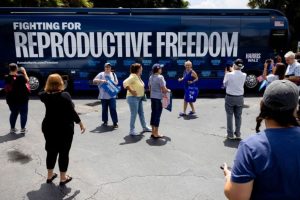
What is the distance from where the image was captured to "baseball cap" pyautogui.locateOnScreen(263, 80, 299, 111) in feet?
6.57

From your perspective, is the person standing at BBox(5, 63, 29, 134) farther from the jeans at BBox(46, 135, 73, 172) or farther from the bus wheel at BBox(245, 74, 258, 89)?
the bus wheel at BBox(245, 74, 258, 89)

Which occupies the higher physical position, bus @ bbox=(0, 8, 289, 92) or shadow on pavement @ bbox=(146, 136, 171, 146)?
bus @ bbox=(0, 8, 289, 92)

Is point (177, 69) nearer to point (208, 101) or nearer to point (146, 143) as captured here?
point (208, 101)

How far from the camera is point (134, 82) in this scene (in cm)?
757

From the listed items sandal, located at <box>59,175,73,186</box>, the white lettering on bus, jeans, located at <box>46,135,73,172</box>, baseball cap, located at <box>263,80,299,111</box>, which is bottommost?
sandal, located at <box>59,175,73,186</box>

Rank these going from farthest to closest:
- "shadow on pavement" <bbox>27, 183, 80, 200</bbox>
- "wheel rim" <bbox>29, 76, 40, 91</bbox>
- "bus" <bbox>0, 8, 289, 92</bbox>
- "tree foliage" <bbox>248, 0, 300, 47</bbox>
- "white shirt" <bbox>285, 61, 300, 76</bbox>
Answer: "tree foliage" <bbox>248, 0, 300, 47</bbox>
"wheel rim" <bbox>29, 76, 40, 91</bbox>
"bus" <bbox>0, 8, 289, 92</bbox>
"white shirt" <bbox>285, 61, 300, 76</bbox>
"shadow on pavement" <bbox>27, 183, 80, 200</bbox>

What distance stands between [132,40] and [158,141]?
6.69 metres

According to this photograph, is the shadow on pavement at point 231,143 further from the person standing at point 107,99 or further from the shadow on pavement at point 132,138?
the person standing at point 107,99

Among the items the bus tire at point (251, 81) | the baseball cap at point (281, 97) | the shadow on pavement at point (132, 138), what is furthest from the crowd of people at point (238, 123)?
the bus tire at point (251, 81)

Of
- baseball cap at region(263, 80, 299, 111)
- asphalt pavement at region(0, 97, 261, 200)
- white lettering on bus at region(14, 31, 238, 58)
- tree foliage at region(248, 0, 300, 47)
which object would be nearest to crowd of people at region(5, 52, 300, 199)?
baseball cap at region(263, 80, 299, 111)

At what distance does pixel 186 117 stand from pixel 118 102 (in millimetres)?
3324

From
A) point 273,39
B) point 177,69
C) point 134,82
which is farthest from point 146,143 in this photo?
point 273,39

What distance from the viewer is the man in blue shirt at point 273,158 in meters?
1.96

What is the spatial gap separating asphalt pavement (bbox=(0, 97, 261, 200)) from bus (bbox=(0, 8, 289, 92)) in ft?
13.6
